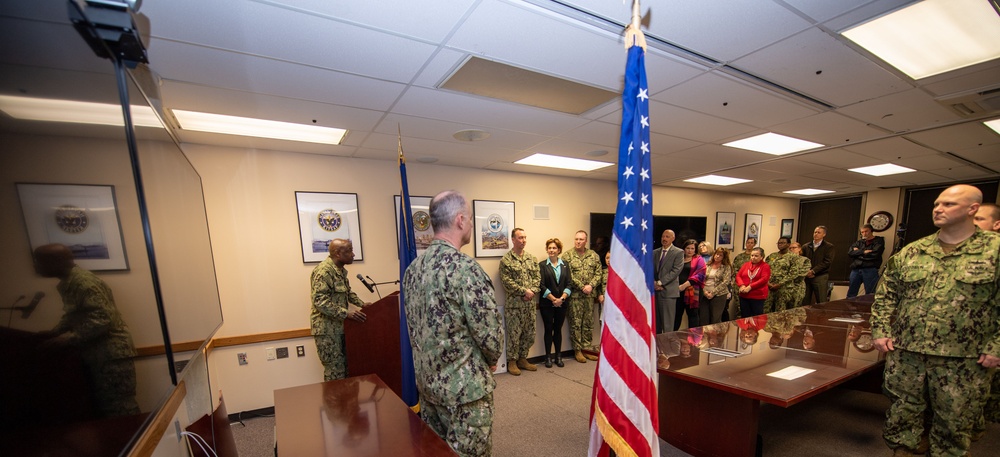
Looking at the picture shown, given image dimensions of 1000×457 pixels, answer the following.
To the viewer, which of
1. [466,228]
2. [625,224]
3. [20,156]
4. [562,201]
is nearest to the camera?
[20,156]

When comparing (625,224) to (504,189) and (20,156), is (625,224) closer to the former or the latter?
(20,156)

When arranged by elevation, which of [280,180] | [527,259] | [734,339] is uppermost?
[280,180]

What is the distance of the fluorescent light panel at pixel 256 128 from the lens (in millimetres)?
2324

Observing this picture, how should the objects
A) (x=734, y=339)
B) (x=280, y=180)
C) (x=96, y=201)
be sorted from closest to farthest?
(x=96, y=201), (x=734, y=339), (x=280, y=180)

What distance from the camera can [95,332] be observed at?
713 millimetres

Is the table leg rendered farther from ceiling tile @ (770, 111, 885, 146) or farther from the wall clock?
the wall clock

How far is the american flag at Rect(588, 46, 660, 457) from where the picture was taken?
1166 mm

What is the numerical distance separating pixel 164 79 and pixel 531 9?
1857mm

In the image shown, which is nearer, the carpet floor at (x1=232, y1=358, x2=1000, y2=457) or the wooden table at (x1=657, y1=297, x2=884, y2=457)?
the wooden table at (x1=657, y1=297, x2=884, y2=457)

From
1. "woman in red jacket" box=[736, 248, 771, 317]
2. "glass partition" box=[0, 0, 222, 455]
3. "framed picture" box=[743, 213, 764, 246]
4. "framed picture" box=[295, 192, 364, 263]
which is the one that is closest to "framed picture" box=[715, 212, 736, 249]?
"framed picture" box=[743, 213, 764, 246]

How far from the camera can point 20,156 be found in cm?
54

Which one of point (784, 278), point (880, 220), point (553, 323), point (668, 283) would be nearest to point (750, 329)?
point (668, 283)

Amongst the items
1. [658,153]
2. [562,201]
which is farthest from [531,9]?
[562,201]

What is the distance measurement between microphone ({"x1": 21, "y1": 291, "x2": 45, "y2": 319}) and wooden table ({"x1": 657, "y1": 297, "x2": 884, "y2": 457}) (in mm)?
2451
